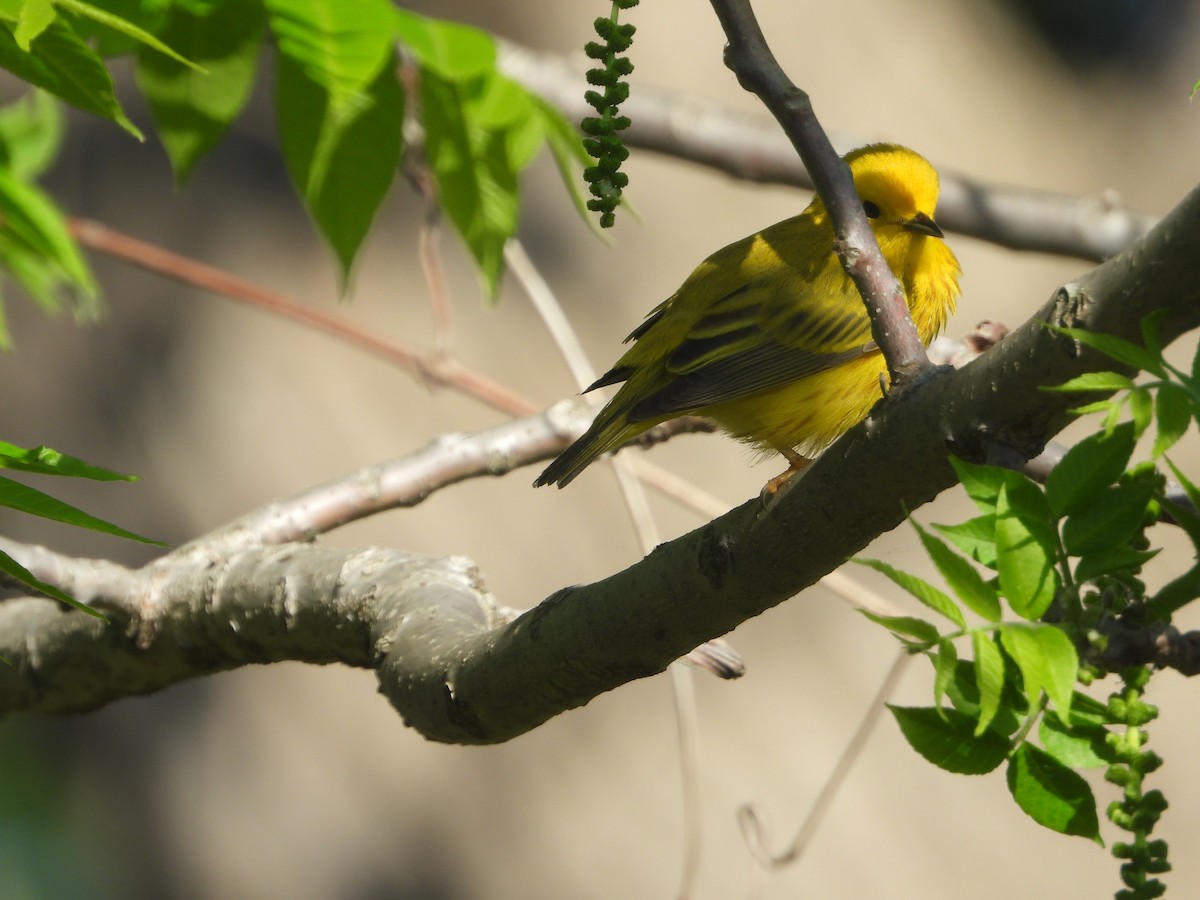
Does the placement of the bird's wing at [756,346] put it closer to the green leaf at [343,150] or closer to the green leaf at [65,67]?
the green leaf at [343,150]

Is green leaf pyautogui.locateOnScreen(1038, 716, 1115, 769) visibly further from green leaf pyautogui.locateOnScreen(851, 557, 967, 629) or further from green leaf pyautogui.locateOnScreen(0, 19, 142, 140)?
green leaf pyautogui.locateOnScreen(0, 19, 142, 140)

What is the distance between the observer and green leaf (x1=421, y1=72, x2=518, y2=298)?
2996 millimetres

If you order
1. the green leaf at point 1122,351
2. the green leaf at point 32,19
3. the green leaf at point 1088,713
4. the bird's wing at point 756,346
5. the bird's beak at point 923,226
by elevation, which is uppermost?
the bird's beak at point 923,226

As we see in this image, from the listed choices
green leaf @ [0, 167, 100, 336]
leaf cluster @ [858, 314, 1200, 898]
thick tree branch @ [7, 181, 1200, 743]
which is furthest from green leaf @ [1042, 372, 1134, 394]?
green leaf @ [0, 167, 100, 336]

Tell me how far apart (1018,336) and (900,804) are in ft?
14.4

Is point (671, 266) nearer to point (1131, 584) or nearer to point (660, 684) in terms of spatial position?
point (660, 684)

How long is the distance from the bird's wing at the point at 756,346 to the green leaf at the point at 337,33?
107 centimetres

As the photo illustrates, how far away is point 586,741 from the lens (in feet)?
17.5

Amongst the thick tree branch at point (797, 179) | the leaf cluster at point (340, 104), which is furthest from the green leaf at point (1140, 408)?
the thick tree branch at point (797, 179)

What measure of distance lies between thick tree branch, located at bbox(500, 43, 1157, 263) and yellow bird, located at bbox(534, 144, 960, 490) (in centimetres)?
28

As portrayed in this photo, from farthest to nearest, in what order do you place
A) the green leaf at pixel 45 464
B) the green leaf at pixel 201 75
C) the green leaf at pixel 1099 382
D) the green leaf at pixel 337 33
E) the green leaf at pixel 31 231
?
the green leaf at pixel 31 231 < the green leaf at pixel 201 75 < the green leaf at pixel 337 33 < the green leaf at pixel 45 464 < the green leaf at pixel 1099 382

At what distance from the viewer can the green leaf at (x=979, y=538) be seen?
4.28ft

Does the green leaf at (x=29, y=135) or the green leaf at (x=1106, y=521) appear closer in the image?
the green leaf at (x=1106, y=521)

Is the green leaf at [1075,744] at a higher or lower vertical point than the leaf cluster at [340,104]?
lower
